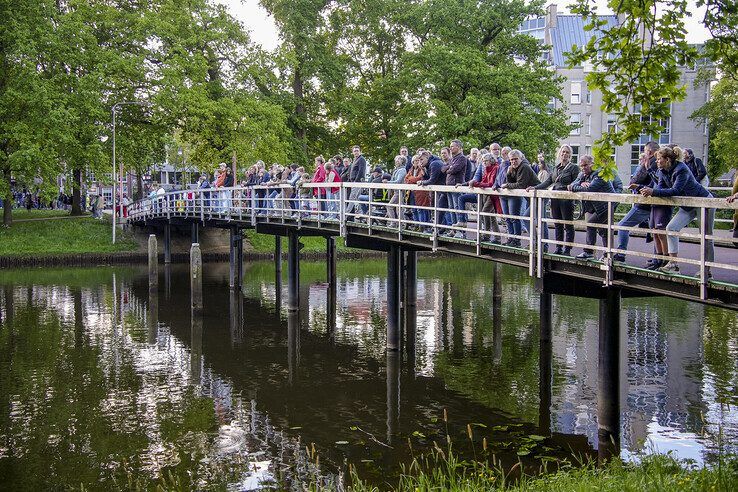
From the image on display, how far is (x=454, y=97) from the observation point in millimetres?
43938

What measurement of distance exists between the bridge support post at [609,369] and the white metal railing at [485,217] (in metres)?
0.78

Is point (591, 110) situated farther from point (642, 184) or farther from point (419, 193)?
point (642, 184)

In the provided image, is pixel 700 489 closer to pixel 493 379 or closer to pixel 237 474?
pixel 237 474

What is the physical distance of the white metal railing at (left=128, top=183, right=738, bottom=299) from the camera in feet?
35.3

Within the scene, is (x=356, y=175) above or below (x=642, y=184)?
above

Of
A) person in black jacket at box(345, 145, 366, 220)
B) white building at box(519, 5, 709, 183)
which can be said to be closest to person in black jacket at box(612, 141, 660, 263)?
person in black jacket at box(345, 145, 366, 220)

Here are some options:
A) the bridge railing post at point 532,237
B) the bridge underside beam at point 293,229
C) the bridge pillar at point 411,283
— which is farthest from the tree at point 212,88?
the bridge railing post at point 532,237

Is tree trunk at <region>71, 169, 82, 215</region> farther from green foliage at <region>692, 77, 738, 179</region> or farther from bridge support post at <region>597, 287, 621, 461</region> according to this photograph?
bridge support post at <region>597, 287, 621, 461</region>

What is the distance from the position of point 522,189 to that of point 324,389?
5.82 m

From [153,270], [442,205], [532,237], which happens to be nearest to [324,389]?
[442,205]

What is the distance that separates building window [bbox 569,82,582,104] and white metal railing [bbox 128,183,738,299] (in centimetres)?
5082

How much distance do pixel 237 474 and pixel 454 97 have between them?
113 feet

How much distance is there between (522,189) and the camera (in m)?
14.8

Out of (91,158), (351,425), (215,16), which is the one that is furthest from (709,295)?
(215,16)
